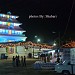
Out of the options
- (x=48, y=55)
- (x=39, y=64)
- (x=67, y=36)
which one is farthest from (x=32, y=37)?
(x=39, y=64)

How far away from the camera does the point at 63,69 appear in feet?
92.3

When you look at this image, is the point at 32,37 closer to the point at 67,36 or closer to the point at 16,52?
the point at 67,36

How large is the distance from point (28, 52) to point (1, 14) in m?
22.0

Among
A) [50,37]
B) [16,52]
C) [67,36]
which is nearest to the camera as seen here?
[16,52]

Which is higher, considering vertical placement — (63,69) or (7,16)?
(7,16)

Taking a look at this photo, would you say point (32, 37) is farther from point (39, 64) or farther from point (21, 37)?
point (39, 64)

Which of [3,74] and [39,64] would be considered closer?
[3,74]

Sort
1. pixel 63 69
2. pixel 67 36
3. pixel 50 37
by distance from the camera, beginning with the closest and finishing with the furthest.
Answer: pixel 63 69 → pixel 67 36 → pixel 50 37

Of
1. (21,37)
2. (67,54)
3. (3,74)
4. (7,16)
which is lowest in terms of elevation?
(3,74)

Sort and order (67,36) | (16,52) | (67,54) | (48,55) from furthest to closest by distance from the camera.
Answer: (67,36), (16,52), (48,55), (67,54)

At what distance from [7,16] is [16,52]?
22.1 metres

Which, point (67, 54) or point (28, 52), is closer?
point (67, 54)

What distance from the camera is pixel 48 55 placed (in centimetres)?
4947

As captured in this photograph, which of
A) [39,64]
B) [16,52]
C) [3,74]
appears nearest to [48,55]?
[39,64]
